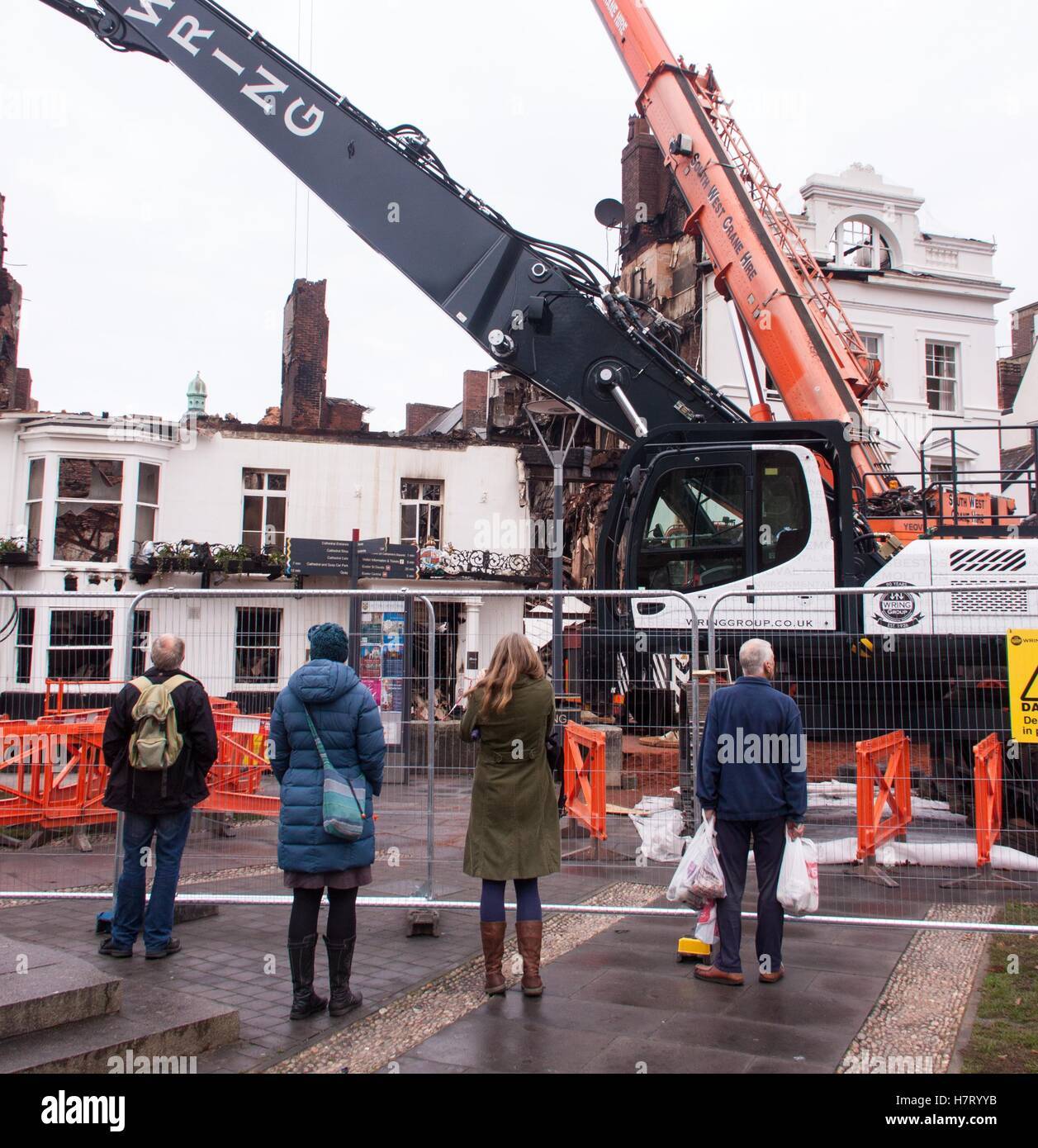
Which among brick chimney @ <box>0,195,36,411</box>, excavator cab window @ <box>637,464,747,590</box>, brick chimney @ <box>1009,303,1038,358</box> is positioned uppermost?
brick chimney @ <box>1009,303,1038,358</box>

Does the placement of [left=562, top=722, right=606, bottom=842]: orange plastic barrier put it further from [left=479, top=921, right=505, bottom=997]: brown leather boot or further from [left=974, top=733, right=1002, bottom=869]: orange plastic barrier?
[left=974, top=733, right=1002, bottom=869]: orange plastic barrier

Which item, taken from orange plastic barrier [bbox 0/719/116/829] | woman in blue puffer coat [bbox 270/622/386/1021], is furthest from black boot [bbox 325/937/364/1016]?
orange plastic barrier [bbox 0/719/116/829]

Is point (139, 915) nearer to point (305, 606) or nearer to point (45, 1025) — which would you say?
point (45, 1025)

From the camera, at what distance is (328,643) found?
16.9 ft

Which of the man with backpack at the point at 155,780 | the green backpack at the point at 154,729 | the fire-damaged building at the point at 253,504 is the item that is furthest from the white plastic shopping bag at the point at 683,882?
the fire-damaged building at the point at 253,504

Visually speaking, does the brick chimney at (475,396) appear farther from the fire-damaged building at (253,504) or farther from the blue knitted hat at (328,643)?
the blue knitted hat at (328,643)

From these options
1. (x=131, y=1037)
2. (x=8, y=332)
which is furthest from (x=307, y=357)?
(x=131, y=1037)

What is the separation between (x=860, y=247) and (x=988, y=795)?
1840 centimetres

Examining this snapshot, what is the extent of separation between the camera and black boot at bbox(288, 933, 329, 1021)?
15.8 feet

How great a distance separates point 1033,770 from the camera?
830 cm

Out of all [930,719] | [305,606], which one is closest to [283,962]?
[305,606]

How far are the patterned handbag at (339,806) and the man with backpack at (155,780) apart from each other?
4.54 ft

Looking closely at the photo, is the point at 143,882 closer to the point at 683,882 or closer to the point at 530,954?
the point at 530,954

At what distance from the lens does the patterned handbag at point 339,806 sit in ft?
16.0
